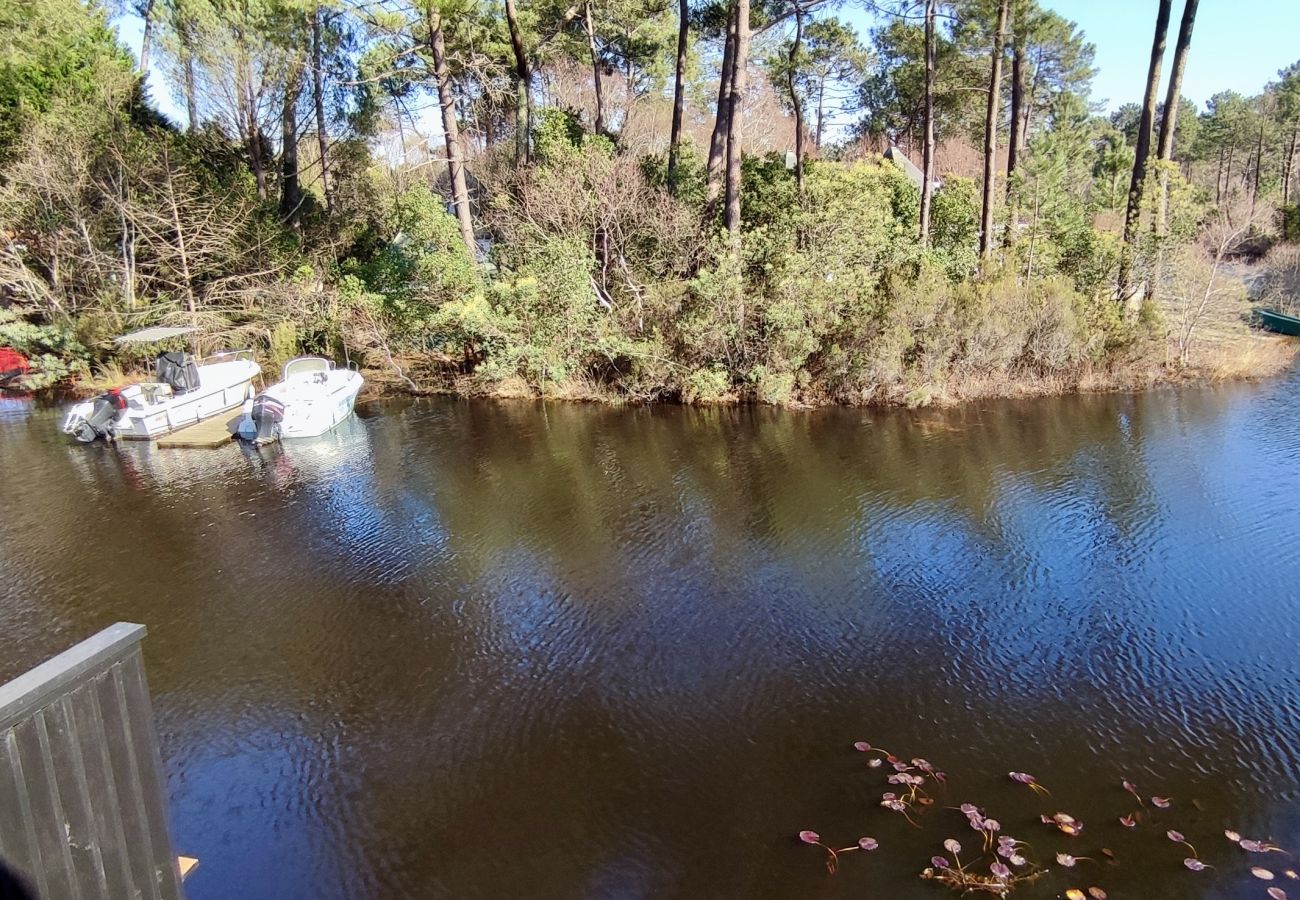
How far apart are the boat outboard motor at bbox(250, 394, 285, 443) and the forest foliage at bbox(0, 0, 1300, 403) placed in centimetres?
450

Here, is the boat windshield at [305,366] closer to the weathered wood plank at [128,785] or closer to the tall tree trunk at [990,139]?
the tall tree trunk at [990,139]

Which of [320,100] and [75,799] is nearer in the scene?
[75,799]

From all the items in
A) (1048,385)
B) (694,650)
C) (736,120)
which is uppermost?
(736,120)

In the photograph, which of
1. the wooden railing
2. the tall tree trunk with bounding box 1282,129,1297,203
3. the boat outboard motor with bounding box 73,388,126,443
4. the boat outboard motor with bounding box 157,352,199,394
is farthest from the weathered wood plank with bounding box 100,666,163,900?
the tall tree trunk with bounding box 1282,129,1297,203

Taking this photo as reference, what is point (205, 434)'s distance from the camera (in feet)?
54.4

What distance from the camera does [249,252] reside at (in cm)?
2223

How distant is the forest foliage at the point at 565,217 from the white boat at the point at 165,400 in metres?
3.00

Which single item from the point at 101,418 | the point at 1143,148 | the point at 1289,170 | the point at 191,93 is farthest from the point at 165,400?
the point at 1289,170

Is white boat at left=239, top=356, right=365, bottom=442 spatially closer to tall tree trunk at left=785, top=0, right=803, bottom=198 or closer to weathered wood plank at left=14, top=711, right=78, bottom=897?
tall tree trunk at left=785, top=0, right=803, bottom=198

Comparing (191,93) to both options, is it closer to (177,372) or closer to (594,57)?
(177,372)

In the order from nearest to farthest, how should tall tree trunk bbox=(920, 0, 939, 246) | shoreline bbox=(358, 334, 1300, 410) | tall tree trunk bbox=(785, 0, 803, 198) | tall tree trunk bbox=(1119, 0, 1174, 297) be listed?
shoreline bbox=(358, 334, 1300, 410) → tall tree trunk bbox=(1119, 0, 1174, 297) → tall tree trunk bbox=(920, 0, 939, 246) → tall tree trunk bbox=(785, 0, 803, 198)

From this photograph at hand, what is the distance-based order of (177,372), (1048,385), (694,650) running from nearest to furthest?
1. (694,650)
2. (177,372)
3. (1048,385)

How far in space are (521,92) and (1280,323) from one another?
22078 mm

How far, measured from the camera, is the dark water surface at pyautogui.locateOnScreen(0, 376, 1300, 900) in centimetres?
522
